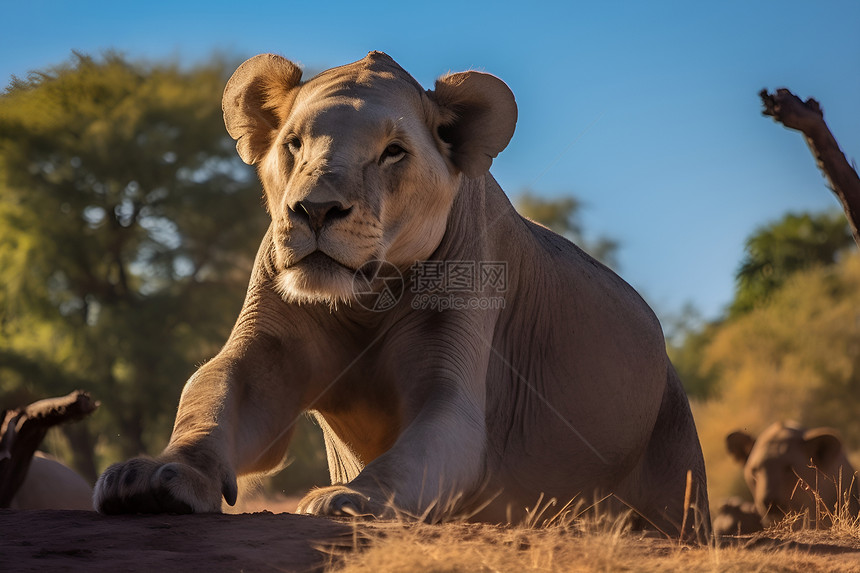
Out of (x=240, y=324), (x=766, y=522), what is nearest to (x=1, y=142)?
(x=766, y=522)

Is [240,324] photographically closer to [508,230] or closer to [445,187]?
[445,187]

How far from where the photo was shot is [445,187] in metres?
5.74

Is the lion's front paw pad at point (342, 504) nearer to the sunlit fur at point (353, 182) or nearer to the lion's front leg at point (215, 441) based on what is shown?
the lion's front leg at point (215, 441)

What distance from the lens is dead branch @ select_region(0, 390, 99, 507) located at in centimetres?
876

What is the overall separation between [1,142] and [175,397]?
870 cm

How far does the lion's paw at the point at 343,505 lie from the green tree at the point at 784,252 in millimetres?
34327

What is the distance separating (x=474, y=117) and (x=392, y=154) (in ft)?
2.87

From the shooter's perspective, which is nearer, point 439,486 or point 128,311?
point 439,486

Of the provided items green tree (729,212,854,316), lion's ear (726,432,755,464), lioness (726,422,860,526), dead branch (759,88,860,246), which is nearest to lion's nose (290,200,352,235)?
dead branch (759,88,860,246)

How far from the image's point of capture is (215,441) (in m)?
4.66

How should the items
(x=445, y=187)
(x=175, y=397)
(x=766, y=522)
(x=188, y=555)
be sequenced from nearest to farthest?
(x=188, y=555)
(x=445, y=187)
(x=766, y=522)
(x=175, y=397)

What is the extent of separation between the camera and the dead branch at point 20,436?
8758 mm

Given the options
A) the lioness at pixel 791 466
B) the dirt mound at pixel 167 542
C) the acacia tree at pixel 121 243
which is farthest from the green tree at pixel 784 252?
the dirt mound at pixel 167 542

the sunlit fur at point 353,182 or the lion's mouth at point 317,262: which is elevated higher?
the sunlit fur at point 353,182
